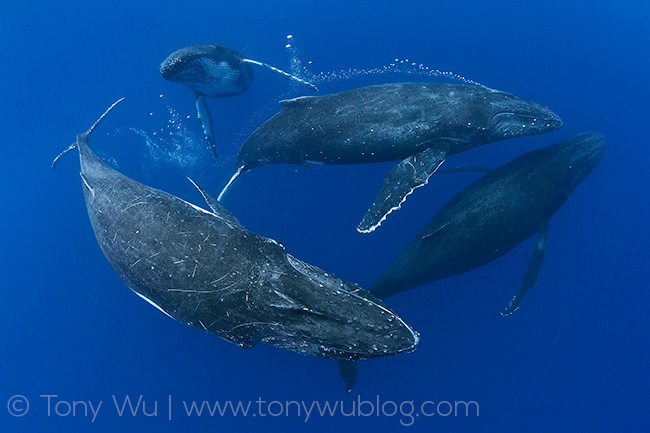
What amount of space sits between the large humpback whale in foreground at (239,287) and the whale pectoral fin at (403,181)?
263 cm

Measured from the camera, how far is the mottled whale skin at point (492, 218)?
8.80 m

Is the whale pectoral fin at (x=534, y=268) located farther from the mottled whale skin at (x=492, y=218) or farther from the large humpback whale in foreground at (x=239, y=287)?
the large humpback whale in foreground at (x=239, y=287)

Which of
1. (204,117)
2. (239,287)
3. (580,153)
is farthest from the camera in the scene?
Result: (204,117)

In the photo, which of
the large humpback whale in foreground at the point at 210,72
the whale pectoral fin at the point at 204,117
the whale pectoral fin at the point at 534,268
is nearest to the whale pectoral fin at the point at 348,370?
the whale pectoral fin at the point at 534,268

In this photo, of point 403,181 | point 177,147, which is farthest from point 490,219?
point 177,147

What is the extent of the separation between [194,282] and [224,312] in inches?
28.5

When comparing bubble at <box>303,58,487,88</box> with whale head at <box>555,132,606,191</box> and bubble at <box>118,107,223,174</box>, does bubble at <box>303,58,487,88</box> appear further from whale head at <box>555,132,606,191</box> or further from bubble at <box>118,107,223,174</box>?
bubble at <box>118,107,223,174</box>

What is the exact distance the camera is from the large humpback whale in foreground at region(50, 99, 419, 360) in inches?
217

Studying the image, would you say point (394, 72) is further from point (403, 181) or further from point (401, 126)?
point (403, 181)

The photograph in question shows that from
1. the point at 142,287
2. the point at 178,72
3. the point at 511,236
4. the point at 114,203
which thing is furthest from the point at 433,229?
the point at 178,72

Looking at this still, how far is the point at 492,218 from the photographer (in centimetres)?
876
